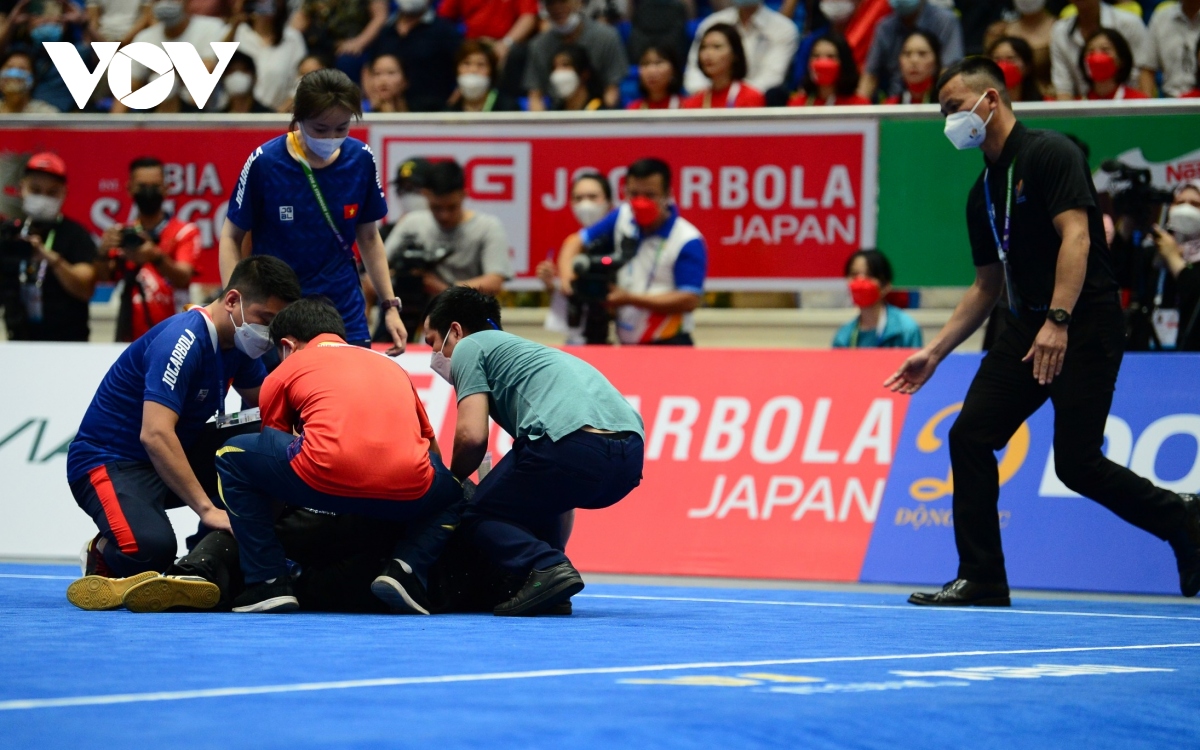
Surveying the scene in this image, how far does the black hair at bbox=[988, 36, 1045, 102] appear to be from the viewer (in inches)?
400

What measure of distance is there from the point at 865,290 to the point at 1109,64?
92.6 inches

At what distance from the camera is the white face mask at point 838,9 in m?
11.9

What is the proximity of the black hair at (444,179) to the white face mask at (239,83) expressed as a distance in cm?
357

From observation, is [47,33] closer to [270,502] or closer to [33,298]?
[33,298]

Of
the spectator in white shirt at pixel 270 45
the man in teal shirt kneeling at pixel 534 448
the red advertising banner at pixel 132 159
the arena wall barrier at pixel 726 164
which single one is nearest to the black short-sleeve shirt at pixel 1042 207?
the man in teal shirt kneeling at pixel 534 448

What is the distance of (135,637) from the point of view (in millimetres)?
4555

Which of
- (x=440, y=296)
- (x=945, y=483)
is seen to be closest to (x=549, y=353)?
(x=440, y=296)

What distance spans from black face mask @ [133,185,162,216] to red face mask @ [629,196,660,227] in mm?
3022

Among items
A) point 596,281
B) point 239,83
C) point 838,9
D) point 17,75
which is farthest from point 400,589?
point 17,75

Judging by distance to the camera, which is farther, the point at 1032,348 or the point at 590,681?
the point at 1032,348

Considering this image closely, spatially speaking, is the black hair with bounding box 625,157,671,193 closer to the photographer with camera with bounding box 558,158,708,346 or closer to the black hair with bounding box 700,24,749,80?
the photographer with camera with bounding box 558,158,708,346

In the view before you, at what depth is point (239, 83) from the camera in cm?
1256

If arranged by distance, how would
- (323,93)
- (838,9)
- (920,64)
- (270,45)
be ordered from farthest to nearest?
(270,45)
(838,9)
(920,64)
(323,93)

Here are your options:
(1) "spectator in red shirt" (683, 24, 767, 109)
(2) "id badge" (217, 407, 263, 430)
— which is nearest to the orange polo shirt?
(2) "id badge" (217, 407, 263, 430)
